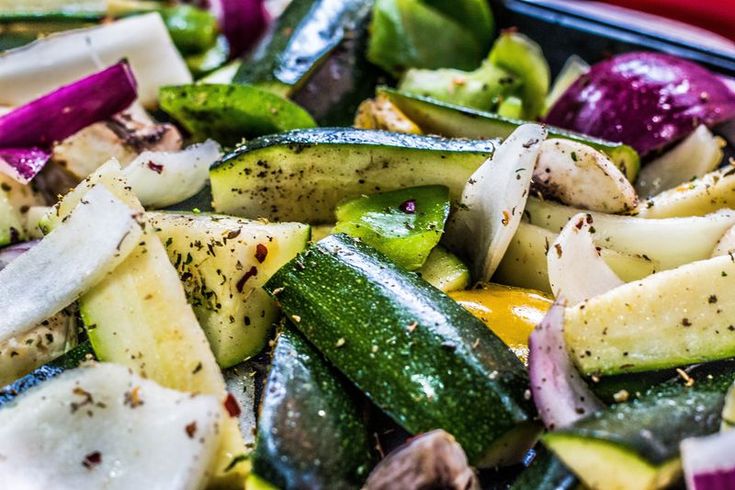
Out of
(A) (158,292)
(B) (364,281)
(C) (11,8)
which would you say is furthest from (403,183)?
(C) (11,8)

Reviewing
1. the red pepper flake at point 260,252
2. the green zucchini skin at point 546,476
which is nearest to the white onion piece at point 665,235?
the green zucchini skin at point 546,476

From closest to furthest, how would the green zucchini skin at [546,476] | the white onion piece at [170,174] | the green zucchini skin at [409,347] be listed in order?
1. the green zucchini skin at [546,476]
2. the green zucchini skin at [409,347]
3. the white onion piece at [170,174]

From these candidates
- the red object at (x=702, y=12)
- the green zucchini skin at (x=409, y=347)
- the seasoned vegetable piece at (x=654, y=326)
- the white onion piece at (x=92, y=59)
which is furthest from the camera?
the red object at (x=702, y=12)

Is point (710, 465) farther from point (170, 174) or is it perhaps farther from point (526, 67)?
point (526, 67)

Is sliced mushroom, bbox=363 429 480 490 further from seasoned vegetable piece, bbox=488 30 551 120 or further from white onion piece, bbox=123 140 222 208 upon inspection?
seasoned vegetable piece, bbox=488 30 551 120

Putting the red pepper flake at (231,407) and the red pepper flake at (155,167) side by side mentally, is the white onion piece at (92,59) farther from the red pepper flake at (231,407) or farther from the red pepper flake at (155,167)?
the red pepper flake at (231,407)

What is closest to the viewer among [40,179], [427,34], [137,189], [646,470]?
[646,470]

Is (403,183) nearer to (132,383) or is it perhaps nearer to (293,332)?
(293,332)
